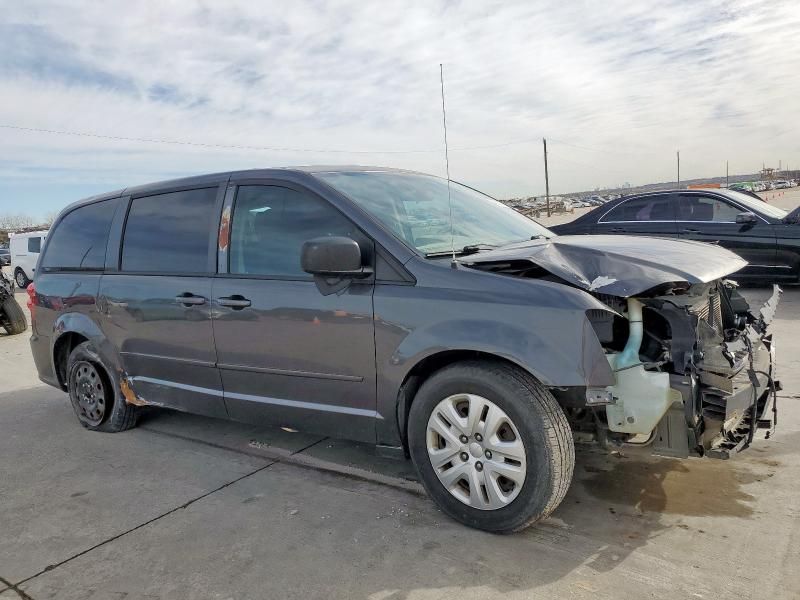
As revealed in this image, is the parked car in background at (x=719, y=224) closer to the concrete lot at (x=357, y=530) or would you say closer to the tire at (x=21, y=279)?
the concrete lot at (x=357, y=530)

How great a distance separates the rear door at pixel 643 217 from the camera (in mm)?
9156

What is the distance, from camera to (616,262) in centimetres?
292

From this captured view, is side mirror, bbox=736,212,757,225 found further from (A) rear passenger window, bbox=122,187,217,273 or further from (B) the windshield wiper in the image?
(A) rear passenger window, bbox=122,187,217,273

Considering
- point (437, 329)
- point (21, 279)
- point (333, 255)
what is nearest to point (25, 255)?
point (21, 279)

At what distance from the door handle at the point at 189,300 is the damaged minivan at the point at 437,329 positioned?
0.04 ft

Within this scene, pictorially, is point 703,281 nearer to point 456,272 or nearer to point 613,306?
point 613,306

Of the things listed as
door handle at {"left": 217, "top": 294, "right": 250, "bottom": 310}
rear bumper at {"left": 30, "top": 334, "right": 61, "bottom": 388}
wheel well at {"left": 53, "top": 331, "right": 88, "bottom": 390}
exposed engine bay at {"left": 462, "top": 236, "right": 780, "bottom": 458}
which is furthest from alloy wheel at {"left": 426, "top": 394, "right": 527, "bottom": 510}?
rear bumper at {"left": 30, "top": 334, "right": 61, "bottom": 388}

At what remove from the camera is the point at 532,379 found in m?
2.83

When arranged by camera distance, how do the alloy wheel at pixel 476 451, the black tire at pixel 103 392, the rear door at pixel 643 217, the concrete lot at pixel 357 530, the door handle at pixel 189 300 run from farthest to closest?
the rear door at pixel 643 217, the black tire at pixel 103 392, the door handle at pixel 189 300, the alloy wheel at pixel 476 451, the concrete lot at pixel 357 530

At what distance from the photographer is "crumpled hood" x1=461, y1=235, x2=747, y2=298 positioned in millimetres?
2787

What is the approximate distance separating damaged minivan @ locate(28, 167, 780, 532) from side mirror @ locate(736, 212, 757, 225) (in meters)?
5.36

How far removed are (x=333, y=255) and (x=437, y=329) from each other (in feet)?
2.00

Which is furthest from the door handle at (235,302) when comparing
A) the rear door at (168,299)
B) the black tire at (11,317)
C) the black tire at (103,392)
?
the black tire at (11,317)

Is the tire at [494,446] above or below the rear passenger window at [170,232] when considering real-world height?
below
